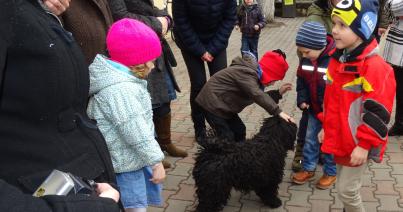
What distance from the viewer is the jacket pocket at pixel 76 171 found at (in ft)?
4.53

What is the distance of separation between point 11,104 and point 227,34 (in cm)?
333

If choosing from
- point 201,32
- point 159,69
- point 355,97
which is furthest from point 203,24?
point 355,97

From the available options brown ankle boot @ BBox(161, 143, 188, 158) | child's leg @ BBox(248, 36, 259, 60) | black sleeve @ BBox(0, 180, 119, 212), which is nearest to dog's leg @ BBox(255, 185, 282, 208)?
brown ankle boot @ BBox(161, 143, 188, 158)

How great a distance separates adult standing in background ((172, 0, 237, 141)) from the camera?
433 centimetres

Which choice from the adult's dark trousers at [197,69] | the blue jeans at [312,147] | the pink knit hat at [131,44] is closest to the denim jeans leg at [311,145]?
the blue jeans at [312,147]

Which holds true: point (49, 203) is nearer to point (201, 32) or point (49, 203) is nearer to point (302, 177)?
point (302, 177)

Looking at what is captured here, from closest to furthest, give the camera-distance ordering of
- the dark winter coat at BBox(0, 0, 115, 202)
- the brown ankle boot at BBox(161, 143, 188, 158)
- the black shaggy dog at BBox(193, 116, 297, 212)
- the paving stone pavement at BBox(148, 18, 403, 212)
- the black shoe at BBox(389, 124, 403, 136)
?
the dark winter coat at BBox(0, 0, 115, 202) < the black shaggy dog at BBox(193, 116, 297, 212) < the paving stone pavement at BBox(148, 18, 403, 212) < the brown ankle boot at BBox(161, 143, 188, 158) < the black shoe at BBox(389, 124, 403, 136)

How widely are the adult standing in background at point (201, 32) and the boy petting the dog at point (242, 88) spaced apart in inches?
17.6

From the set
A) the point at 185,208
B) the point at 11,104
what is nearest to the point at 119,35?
the point at 11,104

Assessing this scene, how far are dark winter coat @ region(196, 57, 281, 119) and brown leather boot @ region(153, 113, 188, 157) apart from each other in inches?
16.1

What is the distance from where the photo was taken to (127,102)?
7.21ft

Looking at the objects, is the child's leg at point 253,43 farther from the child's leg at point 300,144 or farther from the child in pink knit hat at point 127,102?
the child in pink knit hat at point 127,102

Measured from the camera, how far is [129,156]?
7.75 ft

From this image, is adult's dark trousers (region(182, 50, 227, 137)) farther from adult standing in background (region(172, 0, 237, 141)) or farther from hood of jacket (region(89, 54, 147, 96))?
hood of jacket (region(89, 54, 147, 96))
